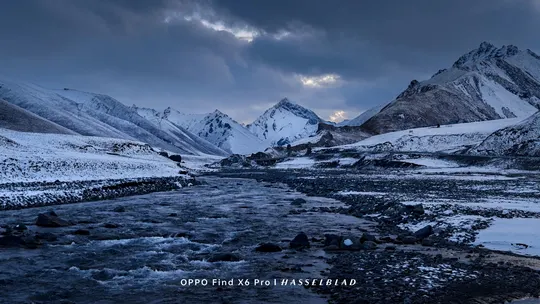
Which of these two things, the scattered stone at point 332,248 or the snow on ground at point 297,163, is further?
the snow on ground at point 297,163

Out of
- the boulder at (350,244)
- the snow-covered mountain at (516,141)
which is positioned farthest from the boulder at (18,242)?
the snow-covered mountain at (516,141)

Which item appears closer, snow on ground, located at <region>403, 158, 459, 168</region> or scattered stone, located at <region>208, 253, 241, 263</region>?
scattered stone, located at <region>208, 253, 241, 263</region>

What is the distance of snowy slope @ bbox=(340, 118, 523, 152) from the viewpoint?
116250 mm

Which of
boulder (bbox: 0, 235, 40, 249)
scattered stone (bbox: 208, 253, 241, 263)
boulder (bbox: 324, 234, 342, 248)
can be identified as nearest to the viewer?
scattered stone (bbox: 208, 253, 241, 263)

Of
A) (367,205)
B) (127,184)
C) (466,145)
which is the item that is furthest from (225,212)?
(466,145)

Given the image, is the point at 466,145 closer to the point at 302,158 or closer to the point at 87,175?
the point at 302,158

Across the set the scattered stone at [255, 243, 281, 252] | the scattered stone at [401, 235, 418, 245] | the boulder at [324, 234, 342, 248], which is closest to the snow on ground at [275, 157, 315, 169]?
the scattered stone at [401, 235, 418, 245]

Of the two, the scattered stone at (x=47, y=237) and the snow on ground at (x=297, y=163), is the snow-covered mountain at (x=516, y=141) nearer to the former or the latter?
the snow on ground at (x=297, y=163)

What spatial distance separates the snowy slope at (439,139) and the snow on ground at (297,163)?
16.5 metres

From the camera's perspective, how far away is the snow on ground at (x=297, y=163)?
12121 cm

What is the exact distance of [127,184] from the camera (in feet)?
155

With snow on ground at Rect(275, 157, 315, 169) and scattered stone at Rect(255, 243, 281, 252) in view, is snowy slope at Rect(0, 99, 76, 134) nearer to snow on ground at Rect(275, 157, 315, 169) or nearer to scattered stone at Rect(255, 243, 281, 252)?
snow on ground at Rect(275, 157, 315, 169)

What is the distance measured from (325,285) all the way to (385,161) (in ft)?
284

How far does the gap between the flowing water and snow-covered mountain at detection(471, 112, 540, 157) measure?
73240mm
